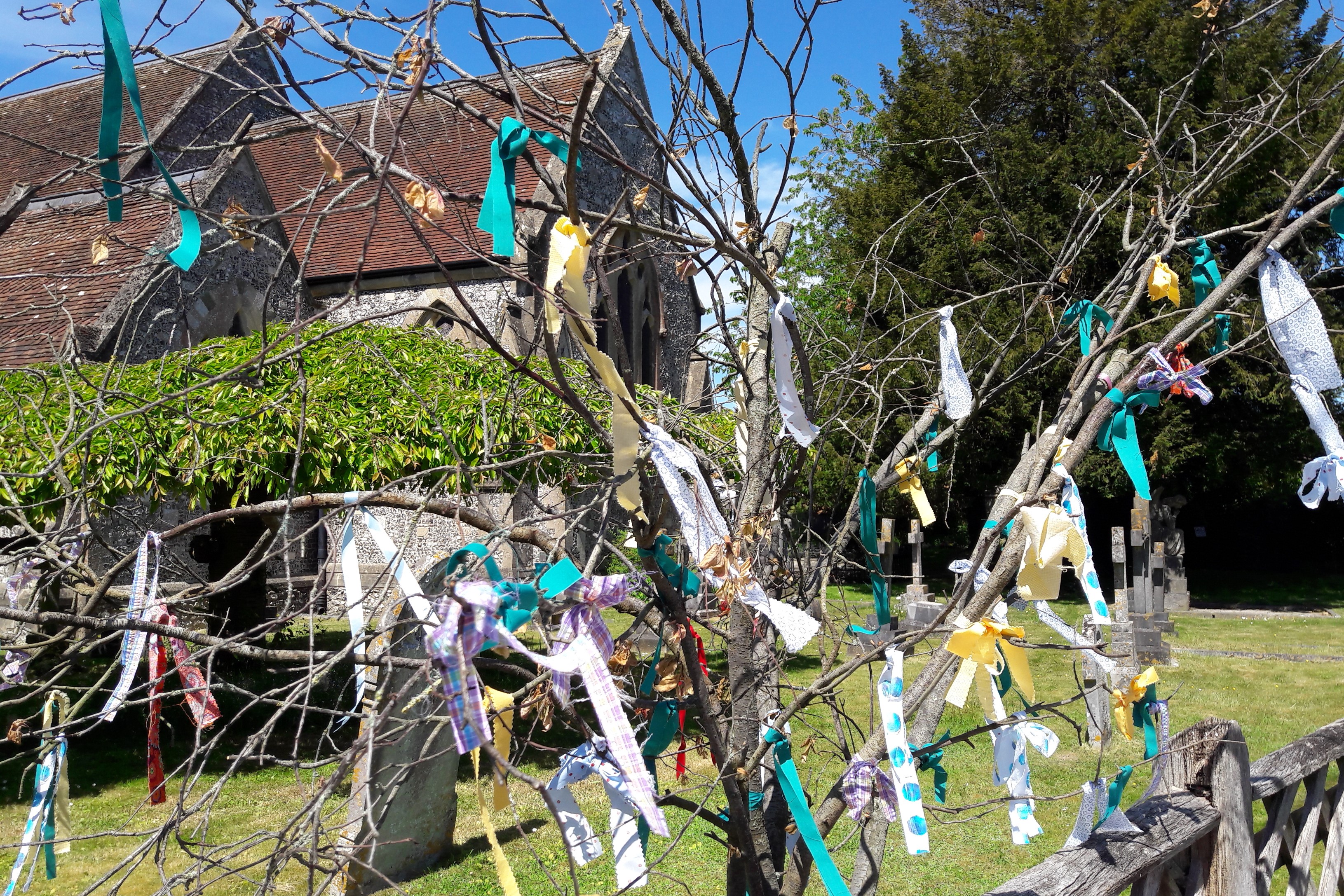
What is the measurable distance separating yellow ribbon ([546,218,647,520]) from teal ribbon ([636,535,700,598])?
0.17 metres

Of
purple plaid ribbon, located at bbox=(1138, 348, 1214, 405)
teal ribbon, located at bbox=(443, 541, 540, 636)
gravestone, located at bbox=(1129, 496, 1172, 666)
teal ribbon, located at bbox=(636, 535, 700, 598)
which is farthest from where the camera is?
gravestone, located at bbox=(1129, 496, 1172, 666)

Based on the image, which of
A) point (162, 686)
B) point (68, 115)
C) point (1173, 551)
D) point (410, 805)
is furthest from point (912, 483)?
point (1173, 551)

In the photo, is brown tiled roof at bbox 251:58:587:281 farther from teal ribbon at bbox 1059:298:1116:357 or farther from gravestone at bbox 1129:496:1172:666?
gravestone at bbox 1129:496:1172:666

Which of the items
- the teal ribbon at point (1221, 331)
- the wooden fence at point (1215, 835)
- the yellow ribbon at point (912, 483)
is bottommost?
the wooden fence at point (1215, 835)

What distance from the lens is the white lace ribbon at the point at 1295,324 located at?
1825mm

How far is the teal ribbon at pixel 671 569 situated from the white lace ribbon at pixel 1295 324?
3.94ft

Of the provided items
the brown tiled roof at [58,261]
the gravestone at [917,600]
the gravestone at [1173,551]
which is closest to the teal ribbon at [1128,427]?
the brown tiled roof at [58,261]

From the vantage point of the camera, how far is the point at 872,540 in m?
2.32

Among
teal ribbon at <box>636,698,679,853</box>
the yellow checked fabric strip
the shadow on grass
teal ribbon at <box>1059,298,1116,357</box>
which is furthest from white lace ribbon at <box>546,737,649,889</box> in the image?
the shadow on grass

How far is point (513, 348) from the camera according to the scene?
13.5m

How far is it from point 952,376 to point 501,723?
3.84 feet

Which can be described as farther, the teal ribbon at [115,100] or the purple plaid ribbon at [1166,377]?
the purple plaid ribbon at [1166,377]

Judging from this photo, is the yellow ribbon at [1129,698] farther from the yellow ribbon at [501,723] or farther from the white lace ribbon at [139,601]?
the white lace ribbon at [139,601]

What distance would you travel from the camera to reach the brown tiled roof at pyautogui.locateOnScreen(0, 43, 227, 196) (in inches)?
547
